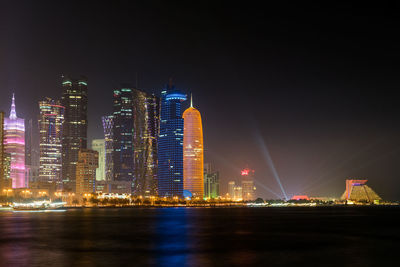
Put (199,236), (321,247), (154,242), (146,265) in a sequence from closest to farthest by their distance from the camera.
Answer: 1. (146,265)
2. (321,247)
3. (154,242)
4. (199,236)

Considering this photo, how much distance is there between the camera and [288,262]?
59062 mm

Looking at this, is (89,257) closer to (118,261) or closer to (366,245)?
(118,261)

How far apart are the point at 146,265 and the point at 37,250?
23.2 meters

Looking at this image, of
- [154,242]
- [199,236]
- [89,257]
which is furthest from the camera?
[199,236]

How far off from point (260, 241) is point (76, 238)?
34.2 m

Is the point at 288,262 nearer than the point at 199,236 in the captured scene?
Yes

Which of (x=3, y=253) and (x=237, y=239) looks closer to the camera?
(x=3, y=253)

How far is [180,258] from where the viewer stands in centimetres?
6281

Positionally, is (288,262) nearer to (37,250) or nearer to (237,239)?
(237,239)

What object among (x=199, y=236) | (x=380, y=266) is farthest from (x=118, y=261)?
(x=199, y=236)

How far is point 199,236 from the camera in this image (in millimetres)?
95125

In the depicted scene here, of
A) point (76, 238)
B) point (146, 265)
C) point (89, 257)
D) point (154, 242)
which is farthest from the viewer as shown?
point (76, 238)

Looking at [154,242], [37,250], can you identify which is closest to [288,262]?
[154,242]

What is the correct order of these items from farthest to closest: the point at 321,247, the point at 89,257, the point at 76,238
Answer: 1. the point at 76,238
2. the point at 321,247
3. the point at 89,257
